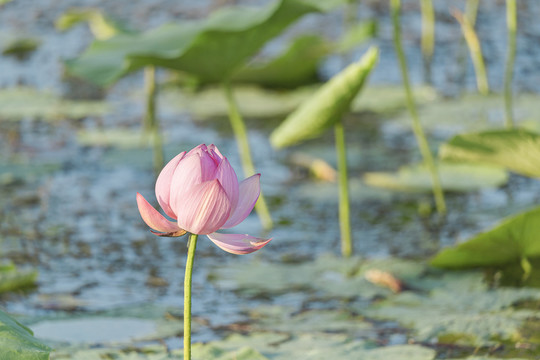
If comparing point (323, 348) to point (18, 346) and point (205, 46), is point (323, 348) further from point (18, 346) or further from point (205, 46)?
point (205, 46)

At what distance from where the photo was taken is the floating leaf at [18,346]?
82cm

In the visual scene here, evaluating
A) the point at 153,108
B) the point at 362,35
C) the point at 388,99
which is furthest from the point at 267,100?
the point at 153,108

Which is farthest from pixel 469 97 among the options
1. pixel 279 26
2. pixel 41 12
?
pixel 41 12

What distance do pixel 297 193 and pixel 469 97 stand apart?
979 mm

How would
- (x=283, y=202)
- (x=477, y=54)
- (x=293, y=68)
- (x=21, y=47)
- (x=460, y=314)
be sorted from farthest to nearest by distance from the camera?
1. (x=21, y=47)
2. (x=293, y=68)
3. (x=477, y=54)
4. (x=283, y=202)
5. (x=460, y=314)

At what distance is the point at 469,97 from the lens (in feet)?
9.91

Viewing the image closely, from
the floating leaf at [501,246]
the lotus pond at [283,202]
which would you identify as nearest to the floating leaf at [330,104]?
the lotus pond at [283,202]

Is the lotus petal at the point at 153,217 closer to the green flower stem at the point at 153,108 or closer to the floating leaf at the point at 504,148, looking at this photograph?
the floating leaf at the point at 504,148

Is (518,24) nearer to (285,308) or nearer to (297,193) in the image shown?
(297,193)

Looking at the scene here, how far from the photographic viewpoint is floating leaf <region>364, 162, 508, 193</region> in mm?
2205

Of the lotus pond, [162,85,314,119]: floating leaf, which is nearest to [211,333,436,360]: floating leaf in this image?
the lotus pond

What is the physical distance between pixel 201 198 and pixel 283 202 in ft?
4.99

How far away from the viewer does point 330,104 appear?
1.71m

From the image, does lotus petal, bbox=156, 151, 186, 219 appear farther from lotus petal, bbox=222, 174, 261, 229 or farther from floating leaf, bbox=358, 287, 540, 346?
floating leaf, bbox=358, 287, 540, 346
